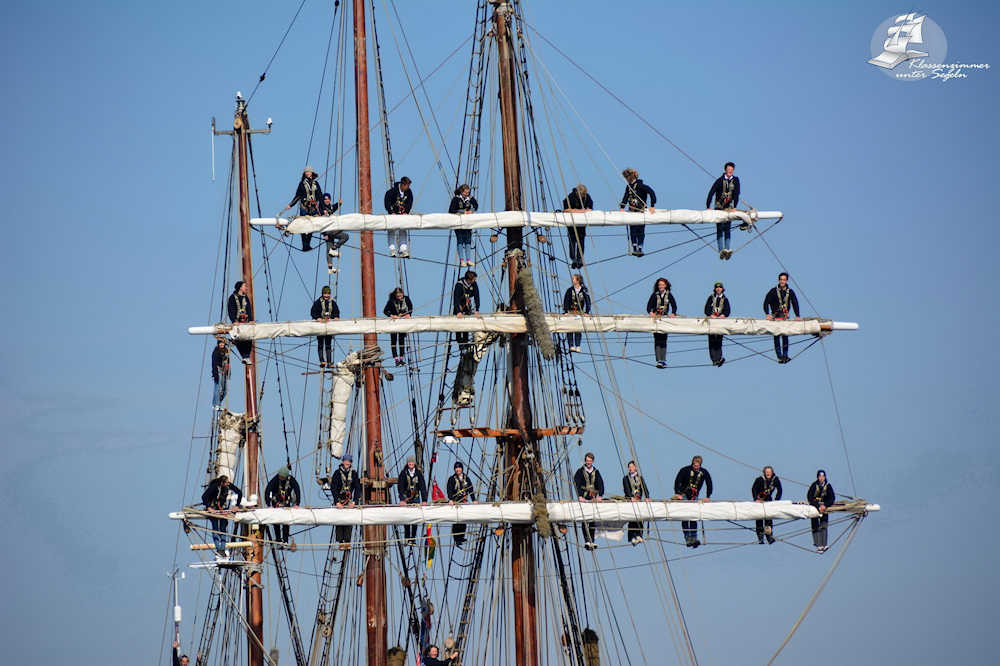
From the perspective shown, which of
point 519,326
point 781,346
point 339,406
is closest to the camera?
point 519,326

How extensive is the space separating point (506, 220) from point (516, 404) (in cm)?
481

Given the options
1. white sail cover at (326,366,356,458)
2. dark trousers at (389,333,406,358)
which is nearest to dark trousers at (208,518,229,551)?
white sail cover at (326,366,356,458)

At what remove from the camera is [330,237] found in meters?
59.8

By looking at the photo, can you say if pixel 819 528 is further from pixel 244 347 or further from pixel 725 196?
pixel 244 347

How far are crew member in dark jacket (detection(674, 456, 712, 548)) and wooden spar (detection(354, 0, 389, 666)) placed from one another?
794 cm

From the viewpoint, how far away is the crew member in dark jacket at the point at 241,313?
60375 millimetres

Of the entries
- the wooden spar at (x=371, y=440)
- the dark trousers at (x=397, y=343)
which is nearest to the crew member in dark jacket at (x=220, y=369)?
the wooden spar at (x=371, y=440)

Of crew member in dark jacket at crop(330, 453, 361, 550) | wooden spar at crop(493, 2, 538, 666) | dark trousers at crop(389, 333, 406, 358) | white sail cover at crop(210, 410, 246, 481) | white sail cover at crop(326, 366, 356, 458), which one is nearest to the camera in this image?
A: wooden spar at crop(493, 2, 538, 666)

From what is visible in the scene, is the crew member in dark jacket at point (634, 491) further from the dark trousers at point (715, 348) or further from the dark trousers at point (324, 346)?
the dark trousers at point (324, 346)

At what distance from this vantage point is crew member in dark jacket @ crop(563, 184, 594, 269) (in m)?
58.6

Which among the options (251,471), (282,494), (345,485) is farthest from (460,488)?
(251,471)

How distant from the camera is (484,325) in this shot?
2274 inches

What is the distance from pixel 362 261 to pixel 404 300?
242 cm

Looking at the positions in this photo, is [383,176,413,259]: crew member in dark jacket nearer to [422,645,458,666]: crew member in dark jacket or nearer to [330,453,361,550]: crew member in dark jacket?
[330,453,361,550]: crew member in dark jacket
